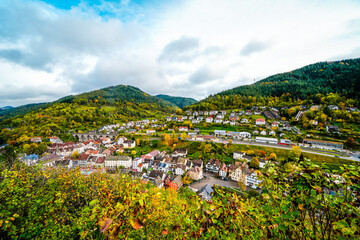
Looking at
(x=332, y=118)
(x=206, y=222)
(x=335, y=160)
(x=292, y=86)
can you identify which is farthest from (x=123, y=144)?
(x=292, y=86)

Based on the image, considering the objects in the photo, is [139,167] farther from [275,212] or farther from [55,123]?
[55,123]

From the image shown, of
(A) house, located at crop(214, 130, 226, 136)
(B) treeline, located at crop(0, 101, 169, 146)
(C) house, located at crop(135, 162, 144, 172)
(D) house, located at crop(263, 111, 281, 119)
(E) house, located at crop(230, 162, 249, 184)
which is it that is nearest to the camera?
(E) house, located at crop(230, 162, 249, 184)

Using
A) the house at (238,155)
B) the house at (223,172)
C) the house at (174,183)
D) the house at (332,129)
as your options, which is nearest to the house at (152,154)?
the house at (174,183)

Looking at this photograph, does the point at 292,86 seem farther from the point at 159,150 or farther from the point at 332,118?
the point at 159,150

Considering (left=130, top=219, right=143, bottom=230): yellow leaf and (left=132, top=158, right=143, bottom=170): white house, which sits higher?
(left=130, top=219, right=143, bottom=230): yellow leaf

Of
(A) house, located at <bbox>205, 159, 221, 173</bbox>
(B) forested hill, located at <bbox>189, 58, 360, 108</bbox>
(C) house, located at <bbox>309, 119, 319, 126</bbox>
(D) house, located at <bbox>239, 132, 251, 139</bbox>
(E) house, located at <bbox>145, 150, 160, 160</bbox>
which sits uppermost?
(B) forested hill, located at <bbox>189, 58, 360, 108</bbox>

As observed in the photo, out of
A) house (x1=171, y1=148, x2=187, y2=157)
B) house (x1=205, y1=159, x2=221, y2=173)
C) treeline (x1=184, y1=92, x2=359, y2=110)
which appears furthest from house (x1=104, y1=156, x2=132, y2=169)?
treeline (x1=184, y1=92, x2=359, y2=110)

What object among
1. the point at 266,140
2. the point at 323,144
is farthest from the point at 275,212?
the point at 323,144

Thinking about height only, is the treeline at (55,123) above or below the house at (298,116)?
above

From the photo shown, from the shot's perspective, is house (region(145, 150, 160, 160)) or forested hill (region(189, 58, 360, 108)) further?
forested hill (region(189, 58, 360, 108))

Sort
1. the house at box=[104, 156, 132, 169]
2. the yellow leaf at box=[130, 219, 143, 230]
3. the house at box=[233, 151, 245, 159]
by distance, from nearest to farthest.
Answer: the yellow leaf at box=[130, 219, 143, 230] → the house at box=[104, 156, 132, 169] → the house at box=[233, 151, 245, 159]

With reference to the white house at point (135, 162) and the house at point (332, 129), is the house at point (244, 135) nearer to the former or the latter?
the house at point (332, 129)

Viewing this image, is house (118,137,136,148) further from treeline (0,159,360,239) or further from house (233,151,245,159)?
treeline (0,159,360,239)
